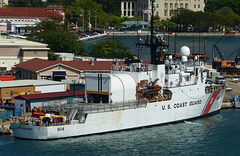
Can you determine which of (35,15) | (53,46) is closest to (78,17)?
(35,15)

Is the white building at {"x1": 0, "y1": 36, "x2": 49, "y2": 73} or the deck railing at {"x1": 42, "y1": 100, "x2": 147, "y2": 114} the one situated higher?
the white building at {"x1": 0, "y1": 36, "x2": 49, "y2": 73}

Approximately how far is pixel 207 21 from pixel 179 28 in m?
16.0

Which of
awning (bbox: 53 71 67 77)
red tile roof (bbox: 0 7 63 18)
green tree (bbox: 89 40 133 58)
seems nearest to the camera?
awning (bbox: 53 71 67 77)

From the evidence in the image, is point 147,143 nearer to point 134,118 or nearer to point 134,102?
point 134,118

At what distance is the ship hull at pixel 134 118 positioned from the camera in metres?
40.2

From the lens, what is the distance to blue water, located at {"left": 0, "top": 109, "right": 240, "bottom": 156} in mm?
38781

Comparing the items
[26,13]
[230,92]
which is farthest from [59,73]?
[26,13]

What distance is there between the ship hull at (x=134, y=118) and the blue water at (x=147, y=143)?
0.50 meters

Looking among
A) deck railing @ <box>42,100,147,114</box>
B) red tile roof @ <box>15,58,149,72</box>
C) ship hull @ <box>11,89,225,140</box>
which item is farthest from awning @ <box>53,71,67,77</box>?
ship hull @ <box>11,89,225,140</box>

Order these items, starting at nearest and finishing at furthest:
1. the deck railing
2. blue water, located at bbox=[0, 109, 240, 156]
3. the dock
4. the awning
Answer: blue water, located at bbox=[0, 109, 240, 156]
the deck railing
the dock
the awning

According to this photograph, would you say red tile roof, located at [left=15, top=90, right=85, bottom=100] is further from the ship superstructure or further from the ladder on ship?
the ladder on ship

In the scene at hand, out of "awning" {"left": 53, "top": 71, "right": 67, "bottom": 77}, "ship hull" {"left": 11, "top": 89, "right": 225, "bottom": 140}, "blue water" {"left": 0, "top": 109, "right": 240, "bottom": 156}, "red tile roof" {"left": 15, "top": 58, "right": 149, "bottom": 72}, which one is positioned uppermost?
"red tile roof" {"left": 15, "top": 58, "right": 149, "bottom": 72}

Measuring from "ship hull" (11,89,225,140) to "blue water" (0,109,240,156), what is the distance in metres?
0.50

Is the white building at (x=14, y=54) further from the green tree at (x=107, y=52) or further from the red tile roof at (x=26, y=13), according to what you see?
the red tile roof at (x=26, y=13)
